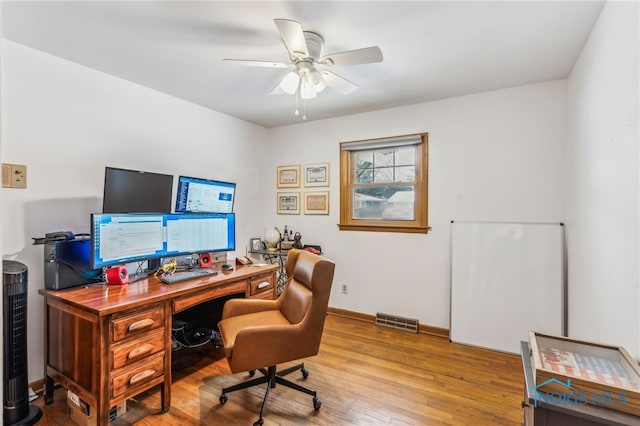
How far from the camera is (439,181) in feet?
10.7

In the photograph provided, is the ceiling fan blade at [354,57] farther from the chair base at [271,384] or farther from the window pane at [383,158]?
the chair base at [271,384]

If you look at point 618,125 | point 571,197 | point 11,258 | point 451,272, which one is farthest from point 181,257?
point 571,197

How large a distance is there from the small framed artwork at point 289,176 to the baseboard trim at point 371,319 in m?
1.68

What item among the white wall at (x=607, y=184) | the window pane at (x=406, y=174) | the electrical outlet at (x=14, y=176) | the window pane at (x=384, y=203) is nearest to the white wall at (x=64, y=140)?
the electrical outlet at (x=14, y=176)

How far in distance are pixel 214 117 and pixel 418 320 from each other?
10.5ft

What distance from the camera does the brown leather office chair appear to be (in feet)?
6.16

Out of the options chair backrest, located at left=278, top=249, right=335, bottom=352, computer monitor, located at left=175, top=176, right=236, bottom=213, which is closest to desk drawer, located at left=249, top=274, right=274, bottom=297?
chair backrest, located at left=278, top=249, right=335, bottom=352

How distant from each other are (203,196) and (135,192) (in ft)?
2.38

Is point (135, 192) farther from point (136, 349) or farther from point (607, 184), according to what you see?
point (607, 184)

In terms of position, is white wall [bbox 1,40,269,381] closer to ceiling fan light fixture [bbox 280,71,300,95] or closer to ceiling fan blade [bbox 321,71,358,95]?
ceiling fan light fixture [bbox 280,71,300,95]

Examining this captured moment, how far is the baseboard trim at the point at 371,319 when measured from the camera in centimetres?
323

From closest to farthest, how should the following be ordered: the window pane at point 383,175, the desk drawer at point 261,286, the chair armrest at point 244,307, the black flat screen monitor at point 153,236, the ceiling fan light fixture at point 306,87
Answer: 1. the black flat screen monitor at point 153,236
2. the ceiling fan light fixture at point 306,87
3. the chair armrest at point 244,307
4. the desk drawer at point 261,286
5. the window pane at point 383,175

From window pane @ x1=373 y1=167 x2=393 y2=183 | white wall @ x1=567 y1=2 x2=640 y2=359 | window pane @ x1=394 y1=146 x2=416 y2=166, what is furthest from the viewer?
window pane @ x1=373 y1=167 x2=393 y2=183

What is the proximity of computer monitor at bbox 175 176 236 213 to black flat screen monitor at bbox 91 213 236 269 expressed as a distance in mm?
370
